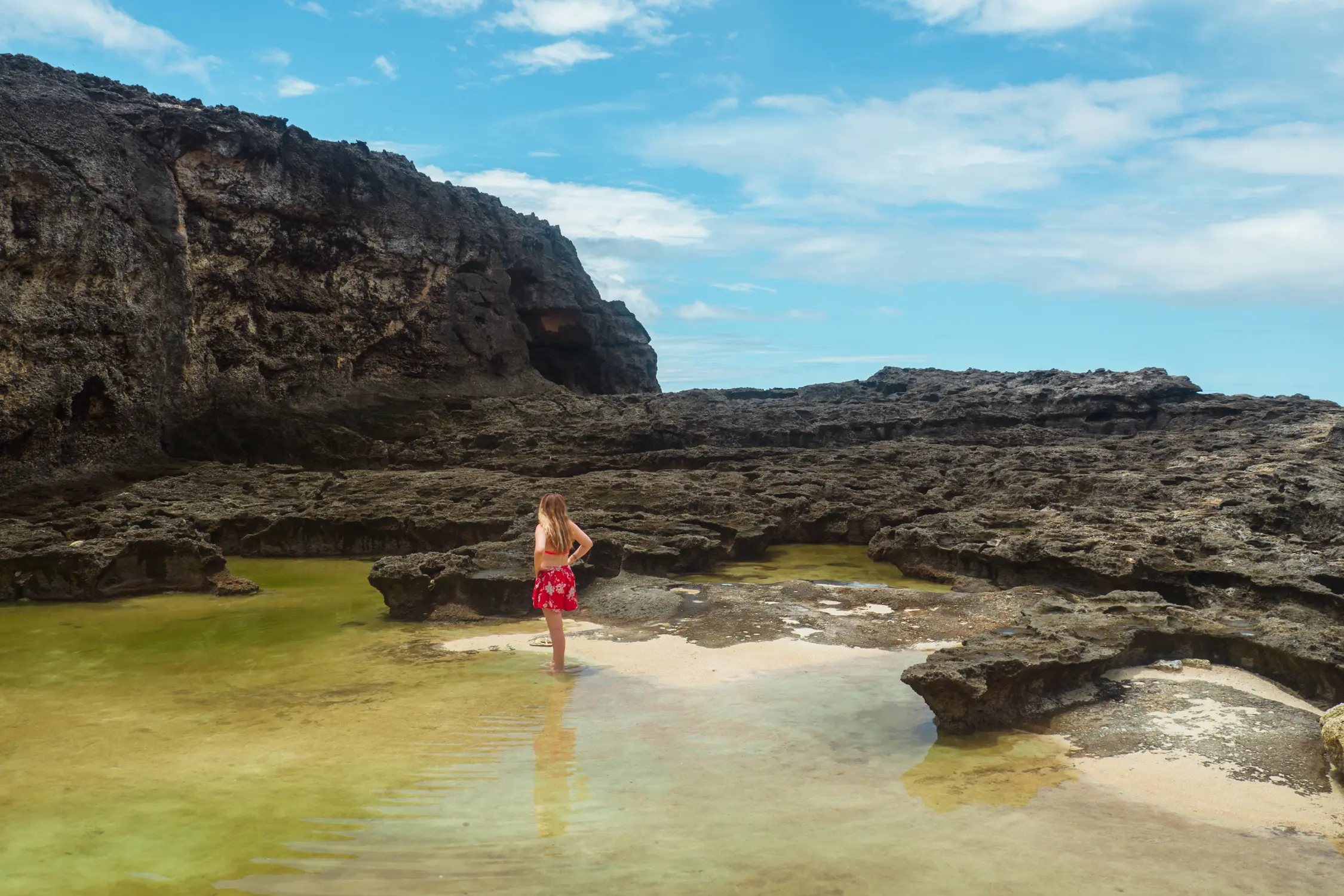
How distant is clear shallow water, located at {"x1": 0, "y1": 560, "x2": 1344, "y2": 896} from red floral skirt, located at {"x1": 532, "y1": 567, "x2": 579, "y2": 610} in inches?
23.1

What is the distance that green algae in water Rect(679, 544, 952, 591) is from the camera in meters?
11.6

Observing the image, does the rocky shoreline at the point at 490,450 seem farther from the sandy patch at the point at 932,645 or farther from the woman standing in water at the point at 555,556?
the woman standing in water at the point at 555,556

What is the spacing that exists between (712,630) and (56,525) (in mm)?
9862

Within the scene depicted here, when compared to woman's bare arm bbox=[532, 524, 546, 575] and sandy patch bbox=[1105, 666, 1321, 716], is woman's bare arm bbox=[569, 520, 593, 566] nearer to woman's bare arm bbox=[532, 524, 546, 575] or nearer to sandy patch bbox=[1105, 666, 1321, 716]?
woman's bare arm bbox=[532, 524, 546, 575]

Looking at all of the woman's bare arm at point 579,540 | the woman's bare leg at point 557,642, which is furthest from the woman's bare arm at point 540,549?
the woman's bare leg at point 557,642

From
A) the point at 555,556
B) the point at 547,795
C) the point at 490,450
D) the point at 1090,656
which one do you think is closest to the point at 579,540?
the point at 555,556

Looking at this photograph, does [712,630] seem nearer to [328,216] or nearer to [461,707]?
[461,707]

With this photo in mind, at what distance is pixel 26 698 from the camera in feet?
22.1

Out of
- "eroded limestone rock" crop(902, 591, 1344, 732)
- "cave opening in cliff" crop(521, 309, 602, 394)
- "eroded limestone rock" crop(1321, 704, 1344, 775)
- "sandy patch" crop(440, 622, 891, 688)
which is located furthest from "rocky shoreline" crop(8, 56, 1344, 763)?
"eroded limestone rock" crop(1321, 704, 1344, 775)

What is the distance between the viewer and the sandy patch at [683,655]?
7.07 meters

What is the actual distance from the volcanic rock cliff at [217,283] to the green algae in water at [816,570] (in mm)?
11591

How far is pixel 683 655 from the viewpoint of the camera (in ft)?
25.0

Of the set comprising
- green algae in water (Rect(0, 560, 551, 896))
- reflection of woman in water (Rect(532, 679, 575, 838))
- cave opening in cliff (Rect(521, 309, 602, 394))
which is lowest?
green algae in water (Rect(0, 560, 551, 896))

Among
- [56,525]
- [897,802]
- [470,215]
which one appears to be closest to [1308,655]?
[897,802]
